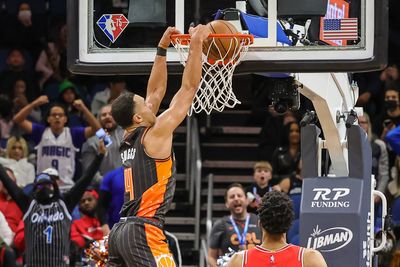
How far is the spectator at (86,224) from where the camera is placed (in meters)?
13.4

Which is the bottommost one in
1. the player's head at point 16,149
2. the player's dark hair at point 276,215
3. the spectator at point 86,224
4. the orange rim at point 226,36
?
the spectator at point 86,224

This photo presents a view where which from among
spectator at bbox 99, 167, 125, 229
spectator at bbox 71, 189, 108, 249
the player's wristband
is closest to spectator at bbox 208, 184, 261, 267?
spectator at bbox 99, 167, 125, 229

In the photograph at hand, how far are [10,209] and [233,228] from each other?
292 cm

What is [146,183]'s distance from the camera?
26.5 ft

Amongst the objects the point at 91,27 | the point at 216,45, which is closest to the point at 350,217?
the point at 216,45

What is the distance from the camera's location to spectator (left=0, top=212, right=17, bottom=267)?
12.8 meters

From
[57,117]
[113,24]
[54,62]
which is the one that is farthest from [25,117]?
[113,24]

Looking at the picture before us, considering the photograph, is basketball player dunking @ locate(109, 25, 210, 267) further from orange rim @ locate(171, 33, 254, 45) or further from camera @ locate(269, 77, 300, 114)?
camera @ locate(269, 77, 300, 114)

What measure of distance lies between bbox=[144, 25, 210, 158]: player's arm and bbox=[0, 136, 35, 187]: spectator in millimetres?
6870

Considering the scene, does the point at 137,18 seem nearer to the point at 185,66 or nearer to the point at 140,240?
the point at 185,66

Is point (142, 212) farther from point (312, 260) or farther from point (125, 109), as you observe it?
point (312, 260)

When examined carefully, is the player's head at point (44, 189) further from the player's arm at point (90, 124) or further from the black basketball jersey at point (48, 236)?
the player's arm at point (90, 124)

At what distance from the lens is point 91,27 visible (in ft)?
29.1

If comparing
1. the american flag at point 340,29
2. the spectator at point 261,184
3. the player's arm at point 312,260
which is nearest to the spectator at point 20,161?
the spectator at point 261,184
